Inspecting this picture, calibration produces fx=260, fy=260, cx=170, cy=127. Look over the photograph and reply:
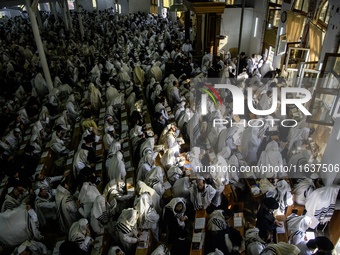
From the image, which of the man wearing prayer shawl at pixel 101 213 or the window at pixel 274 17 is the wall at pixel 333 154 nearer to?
the man wearing prayer shawl at pixel 101 213

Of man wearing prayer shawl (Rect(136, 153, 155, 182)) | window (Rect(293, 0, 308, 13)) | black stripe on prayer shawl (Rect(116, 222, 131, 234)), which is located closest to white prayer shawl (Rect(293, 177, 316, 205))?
man wearing prayer shawl (Rect(136, 153, 155, 182))

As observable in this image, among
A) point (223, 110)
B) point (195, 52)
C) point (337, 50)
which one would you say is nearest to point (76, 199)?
point (223, 110)

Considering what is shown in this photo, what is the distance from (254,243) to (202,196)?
4.26 ft

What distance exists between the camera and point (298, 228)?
4.91 meters

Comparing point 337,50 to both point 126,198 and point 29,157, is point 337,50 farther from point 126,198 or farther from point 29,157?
point 29,157

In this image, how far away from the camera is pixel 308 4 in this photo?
32.2 feet

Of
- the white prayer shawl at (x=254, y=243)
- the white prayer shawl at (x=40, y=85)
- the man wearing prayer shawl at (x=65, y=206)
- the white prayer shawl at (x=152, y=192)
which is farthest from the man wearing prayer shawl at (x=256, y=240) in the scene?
the white prayer shawl at (x=40, y=85)

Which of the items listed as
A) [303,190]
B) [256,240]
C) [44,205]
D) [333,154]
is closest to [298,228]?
[256,240]

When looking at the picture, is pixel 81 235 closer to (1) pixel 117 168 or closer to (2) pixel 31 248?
(2) pixel 31 248

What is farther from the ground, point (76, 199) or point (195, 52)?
point (195, 52)

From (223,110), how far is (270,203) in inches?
177

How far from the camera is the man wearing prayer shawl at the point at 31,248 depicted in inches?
170

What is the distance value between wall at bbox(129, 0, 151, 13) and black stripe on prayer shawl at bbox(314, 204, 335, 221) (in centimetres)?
3070

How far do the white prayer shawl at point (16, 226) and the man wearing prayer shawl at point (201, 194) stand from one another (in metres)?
3.23
